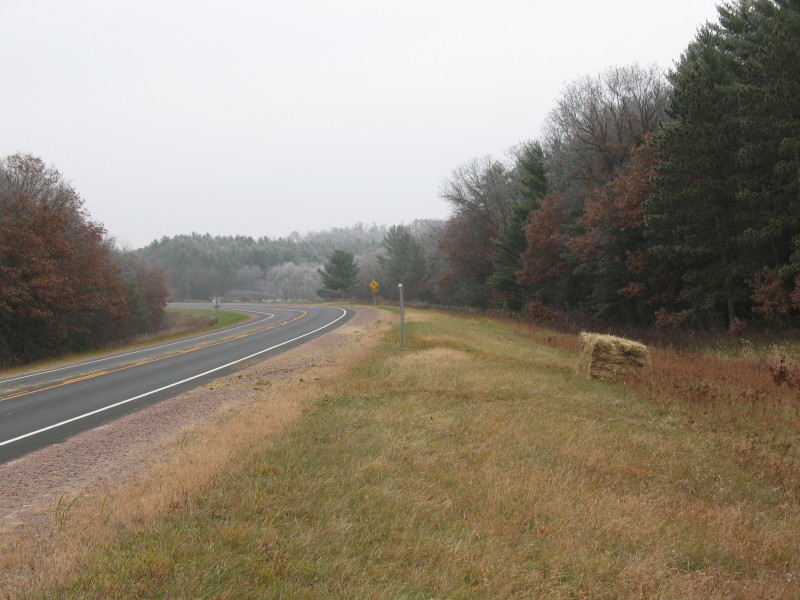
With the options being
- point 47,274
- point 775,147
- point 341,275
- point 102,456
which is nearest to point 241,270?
point 341,275

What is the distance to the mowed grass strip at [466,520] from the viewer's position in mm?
3857

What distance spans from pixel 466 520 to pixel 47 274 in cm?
2945

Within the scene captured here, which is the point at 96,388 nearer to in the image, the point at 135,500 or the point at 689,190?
the point at 135,500

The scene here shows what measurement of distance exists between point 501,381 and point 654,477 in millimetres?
5417

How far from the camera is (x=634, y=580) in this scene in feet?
13.8

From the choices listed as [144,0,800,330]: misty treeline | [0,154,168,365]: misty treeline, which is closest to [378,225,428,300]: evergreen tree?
[144,0,800,330]: misty treeline

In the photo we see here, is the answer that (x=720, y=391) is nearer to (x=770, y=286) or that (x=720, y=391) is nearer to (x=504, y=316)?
(x=770, y=286)

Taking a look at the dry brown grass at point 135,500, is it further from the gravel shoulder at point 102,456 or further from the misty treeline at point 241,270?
the misty treeline at point 241,270

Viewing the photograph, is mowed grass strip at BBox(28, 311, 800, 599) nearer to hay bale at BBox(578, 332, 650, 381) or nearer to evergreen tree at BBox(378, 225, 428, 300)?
hay bale at BBox(578, 332, 650, 381)

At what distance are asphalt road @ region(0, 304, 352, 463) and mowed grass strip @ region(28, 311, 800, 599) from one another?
4.34 metres

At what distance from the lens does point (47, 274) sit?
2791 cm

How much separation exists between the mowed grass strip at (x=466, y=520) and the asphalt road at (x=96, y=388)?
434 centimetres

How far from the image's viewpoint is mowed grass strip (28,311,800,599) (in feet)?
12.7

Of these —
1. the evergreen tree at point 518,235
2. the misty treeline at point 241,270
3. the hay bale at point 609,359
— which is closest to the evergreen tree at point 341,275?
the misty treeline at point 241,270
